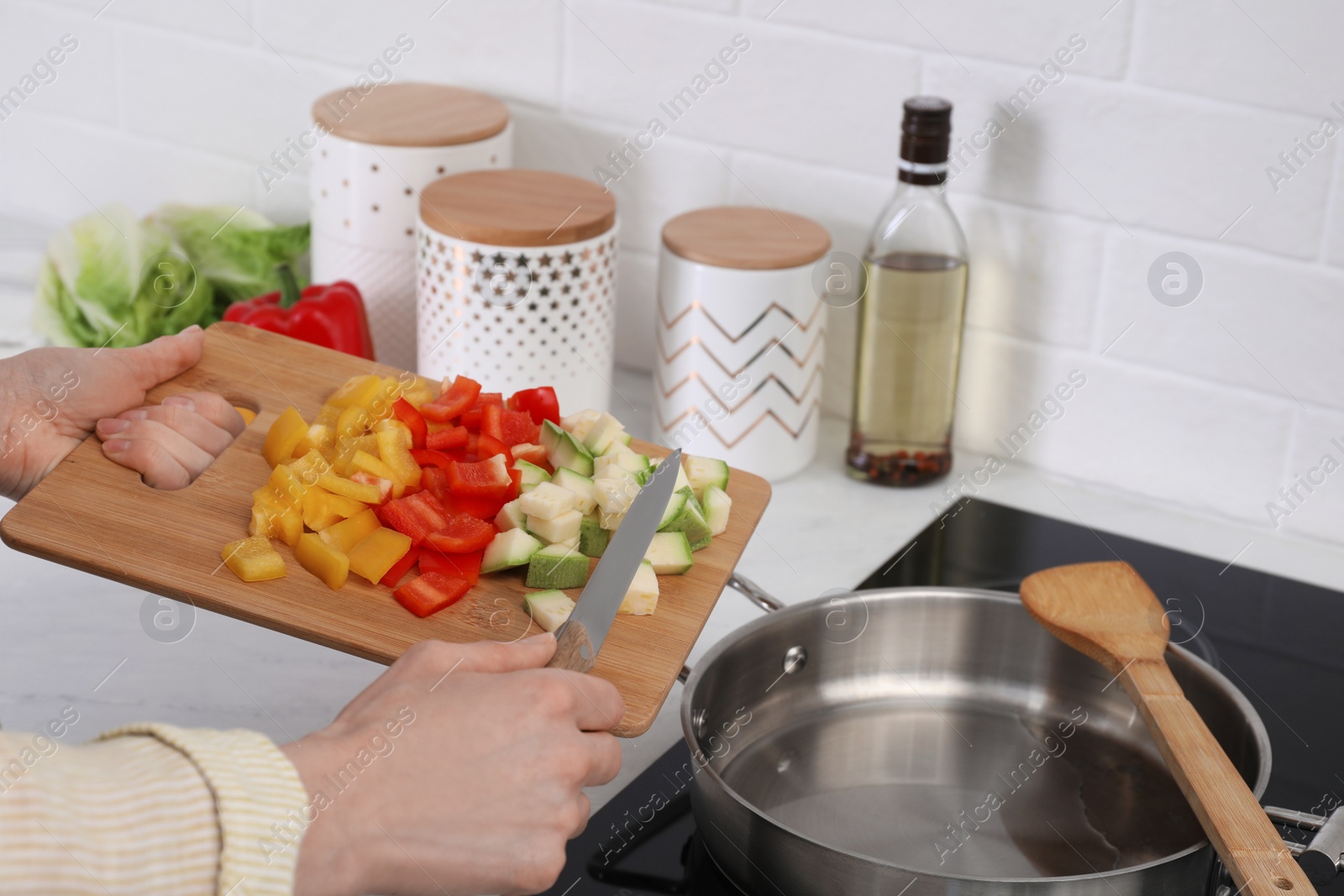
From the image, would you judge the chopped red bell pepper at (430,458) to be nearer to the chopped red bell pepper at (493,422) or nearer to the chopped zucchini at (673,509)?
the chopped red bell pepper at (493,422)

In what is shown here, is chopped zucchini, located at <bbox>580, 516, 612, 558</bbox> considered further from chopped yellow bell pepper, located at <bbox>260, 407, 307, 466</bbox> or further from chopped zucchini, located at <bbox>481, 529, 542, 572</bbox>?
chopped yellow bell pepper, located at <bbox>260, 407, 307, 466</bbox>

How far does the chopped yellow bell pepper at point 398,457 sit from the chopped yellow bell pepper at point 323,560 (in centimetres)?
8

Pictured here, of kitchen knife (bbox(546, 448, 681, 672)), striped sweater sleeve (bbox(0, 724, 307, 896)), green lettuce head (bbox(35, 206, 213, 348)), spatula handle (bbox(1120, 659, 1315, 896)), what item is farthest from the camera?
green lettuce head (bbox(35, 206, 213, 348))

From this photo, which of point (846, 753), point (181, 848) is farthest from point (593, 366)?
point (181, 848)

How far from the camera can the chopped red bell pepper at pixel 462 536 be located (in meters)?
0.91

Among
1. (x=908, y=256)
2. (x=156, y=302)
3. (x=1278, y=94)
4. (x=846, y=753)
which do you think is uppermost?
(x=1278, y=94)

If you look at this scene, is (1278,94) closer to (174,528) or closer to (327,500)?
(327,500)

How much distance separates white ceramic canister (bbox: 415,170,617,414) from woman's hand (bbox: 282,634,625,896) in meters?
0.57

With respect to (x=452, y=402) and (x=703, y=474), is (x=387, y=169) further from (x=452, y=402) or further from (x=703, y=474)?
(x=703, y=474)

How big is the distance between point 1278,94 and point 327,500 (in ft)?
2.85

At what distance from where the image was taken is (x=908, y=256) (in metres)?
1.27

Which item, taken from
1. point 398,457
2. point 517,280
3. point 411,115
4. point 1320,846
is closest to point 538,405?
point 398,457

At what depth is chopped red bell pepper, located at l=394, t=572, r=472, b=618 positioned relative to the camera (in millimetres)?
872

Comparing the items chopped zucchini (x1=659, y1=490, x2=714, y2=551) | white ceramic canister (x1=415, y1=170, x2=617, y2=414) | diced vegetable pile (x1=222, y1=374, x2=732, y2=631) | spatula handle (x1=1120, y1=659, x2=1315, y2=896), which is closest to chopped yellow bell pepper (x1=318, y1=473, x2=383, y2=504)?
diced vegetable pile (x1=222, y1=374, x2=732, y2=631)
